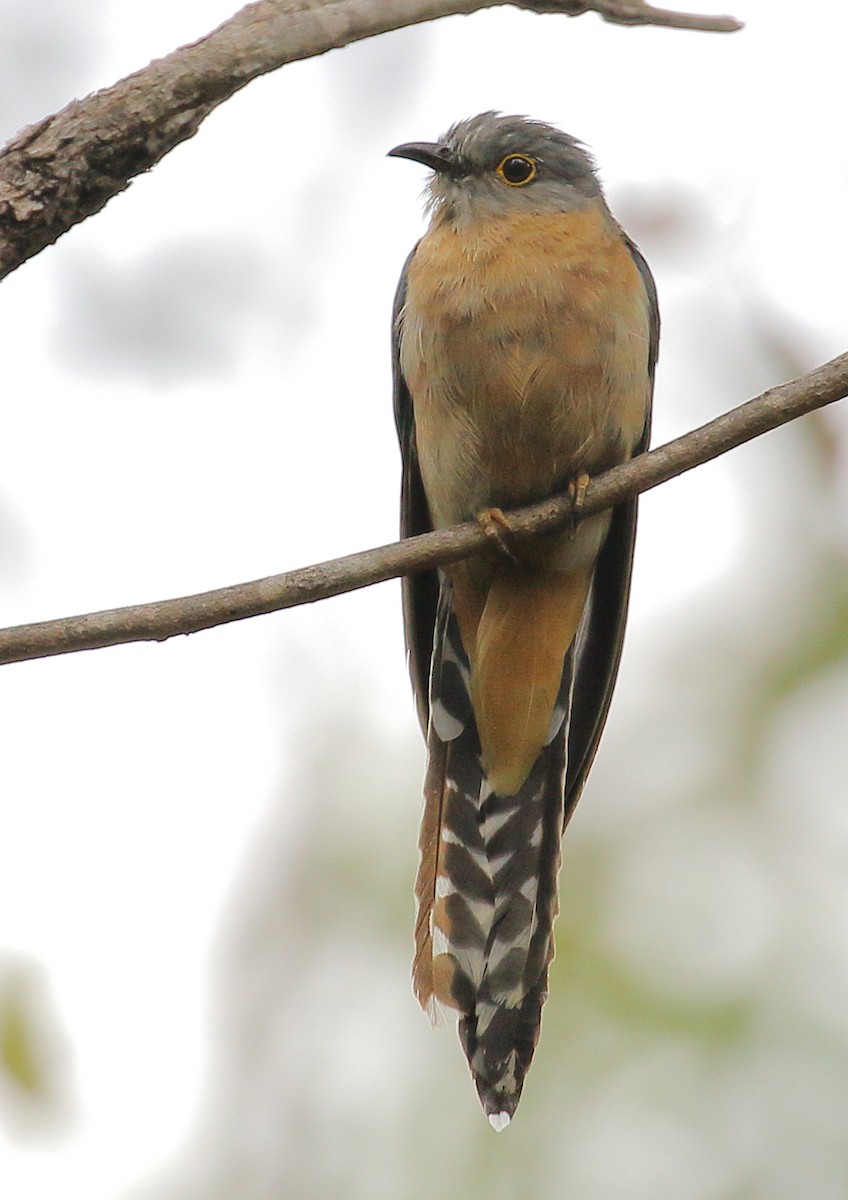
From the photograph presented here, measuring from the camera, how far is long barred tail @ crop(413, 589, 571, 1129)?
396cm

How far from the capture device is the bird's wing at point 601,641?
4539 millimetres

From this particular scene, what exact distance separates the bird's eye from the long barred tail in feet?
4.91

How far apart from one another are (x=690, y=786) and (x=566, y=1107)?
177cm

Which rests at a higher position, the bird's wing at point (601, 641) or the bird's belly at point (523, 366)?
the bird's belly at point (523, 366)

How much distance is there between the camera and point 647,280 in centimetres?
461

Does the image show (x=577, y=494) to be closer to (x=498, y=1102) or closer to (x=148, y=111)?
(x=148, y=111)

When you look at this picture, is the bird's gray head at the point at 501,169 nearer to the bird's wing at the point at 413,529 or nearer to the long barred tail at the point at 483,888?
the bird's wing at the point at 413,529

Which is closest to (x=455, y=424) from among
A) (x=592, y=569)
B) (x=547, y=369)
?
(x=547, y=369)

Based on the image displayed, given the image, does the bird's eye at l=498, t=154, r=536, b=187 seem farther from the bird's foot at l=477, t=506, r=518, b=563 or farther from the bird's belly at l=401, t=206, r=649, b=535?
the bird's foot at l=477, t=506, r=518, b=563

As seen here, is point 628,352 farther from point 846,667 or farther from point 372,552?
point 846,667

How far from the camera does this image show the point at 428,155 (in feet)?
15.2

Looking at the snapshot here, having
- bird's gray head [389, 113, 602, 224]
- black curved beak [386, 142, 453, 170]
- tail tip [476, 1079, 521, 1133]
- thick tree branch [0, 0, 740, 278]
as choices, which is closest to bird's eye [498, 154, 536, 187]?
bird's gray head [389, 113, 602, 224]

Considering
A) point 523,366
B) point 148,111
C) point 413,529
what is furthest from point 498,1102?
point 148,111

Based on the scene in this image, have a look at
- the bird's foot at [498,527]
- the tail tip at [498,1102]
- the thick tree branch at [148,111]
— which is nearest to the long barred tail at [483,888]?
the tail tip at [498,1102]
